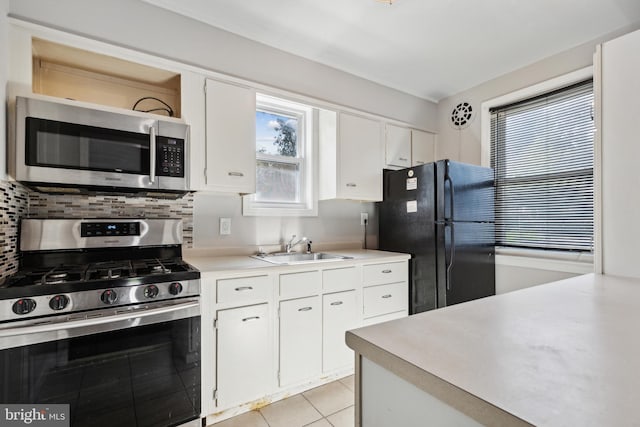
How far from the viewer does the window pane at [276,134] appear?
2676 millimetres

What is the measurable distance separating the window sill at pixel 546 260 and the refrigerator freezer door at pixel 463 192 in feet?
1.15

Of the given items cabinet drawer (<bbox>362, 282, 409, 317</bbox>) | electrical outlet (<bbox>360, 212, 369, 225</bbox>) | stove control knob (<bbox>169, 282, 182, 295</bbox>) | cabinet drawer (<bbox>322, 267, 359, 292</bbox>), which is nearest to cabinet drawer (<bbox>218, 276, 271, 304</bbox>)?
stove control knob (<bbox>169, 282, 182, 295</bbox>)

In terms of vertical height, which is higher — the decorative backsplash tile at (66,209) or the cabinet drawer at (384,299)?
the decorative backsplash tile at (66,209)

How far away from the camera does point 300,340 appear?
2070mm

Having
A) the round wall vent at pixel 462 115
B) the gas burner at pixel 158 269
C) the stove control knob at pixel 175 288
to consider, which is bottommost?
the stove control knob at pixel 175 288

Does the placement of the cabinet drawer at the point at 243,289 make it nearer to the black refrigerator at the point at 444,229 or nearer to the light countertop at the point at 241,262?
the light countertop at the point at 241,262

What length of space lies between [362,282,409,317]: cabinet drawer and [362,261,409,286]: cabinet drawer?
4 centimetres

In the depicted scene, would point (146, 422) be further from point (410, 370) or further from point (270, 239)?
point (410, 370)

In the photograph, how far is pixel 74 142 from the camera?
5.44ft

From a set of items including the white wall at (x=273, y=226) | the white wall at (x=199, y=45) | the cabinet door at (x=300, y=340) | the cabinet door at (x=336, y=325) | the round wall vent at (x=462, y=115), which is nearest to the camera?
the white wall at (x=199, y=45)

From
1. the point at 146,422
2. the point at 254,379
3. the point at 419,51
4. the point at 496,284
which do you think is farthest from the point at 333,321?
the point at 419,51

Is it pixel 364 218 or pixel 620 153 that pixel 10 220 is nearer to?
pixel 364 218

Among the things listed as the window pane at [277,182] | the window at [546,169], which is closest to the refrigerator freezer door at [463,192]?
the window at [546,169]

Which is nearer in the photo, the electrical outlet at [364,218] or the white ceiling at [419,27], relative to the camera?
the white ceiling at [419,27]
